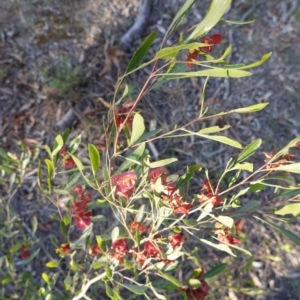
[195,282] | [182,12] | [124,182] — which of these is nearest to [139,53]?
[182,12]

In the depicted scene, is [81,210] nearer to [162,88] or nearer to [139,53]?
[139,53]

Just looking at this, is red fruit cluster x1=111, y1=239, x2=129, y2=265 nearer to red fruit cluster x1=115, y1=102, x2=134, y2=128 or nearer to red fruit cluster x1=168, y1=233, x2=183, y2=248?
red fruit cluster x1=168, y1=233, x2=183, y2=248

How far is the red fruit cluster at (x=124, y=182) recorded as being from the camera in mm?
997

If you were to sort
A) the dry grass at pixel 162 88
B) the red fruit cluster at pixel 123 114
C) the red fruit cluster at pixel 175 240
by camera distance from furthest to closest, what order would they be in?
the dry grass at pixel 162 88, the red fruit cluster at pixel 175 240, the red fruit cluster at pixel 123 114

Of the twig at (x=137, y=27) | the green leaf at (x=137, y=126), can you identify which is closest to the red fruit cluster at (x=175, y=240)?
the green leaf at (x=137, y=126)

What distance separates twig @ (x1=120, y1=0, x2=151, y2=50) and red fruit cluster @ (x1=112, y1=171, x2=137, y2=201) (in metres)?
1.57

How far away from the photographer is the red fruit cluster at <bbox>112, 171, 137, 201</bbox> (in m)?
1.00

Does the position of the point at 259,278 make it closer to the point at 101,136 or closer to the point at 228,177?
the point at 228,177

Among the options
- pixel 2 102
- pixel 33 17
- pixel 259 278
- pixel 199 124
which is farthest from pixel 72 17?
pixel 259 278

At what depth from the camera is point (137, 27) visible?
2523 millimetres

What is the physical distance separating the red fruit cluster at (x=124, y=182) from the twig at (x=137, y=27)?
62.0 inches

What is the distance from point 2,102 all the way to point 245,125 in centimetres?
119

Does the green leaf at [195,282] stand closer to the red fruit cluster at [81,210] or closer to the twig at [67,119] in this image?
the red fruit cluster at [81,210]

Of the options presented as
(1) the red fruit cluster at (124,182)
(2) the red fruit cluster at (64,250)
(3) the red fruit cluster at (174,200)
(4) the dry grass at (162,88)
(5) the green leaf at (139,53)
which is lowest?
(4) the dry grass at (162,88)
